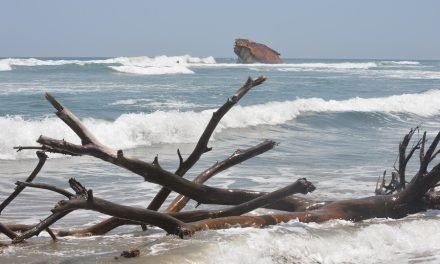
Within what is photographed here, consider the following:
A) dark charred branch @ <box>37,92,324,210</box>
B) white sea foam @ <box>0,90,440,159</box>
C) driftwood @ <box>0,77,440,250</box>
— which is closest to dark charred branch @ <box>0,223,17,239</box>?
driftwood @ <box>0,77,440,250</box>

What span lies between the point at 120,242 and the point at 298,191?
125 centimetres

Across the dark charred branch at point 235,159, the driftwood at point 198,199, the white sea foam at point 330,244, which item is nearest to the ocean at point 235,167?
the white sea foam at point 330,244

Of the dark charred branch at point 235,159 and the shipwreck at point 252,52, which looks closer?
the dark charred branch at point 235,159

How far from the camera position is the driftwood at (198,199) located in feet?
12.0

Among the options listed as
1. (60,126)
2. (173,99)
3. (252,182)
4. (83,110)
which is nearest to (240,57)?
(173,99)

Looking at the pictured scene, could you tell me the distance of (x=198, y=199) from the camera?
4469 mm

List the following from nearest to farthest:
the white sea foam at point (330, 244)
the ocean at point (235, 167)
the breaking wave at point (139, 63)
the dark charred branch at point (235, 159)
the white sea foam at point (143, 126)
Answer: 1. the white sea foam at point (330, 244)
2. the ocean at point (235, 167)
3. the dark charred branch at point (235, 159)
4. the white sea foam at point (143, 126)
5. the breaking wave at point (139, 63)

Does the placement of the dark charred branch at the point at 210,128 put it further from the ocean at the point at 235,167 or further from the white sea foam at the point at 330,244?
the white sea foam at the point at 330,244

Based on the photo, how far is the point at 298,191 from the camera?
4391 mm

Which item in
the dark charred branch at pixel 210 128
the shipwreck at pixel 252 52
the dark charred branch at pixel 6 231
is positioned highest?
the shipwreck at pixel 252 52

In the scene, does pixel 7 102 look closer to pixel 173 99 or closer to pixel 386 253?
pixel 173 99

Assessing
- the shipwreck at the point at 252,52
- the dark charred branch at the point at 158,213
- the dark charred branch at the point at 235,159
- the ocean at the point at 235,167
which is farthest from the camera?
the shipwreck at the point at 252,52

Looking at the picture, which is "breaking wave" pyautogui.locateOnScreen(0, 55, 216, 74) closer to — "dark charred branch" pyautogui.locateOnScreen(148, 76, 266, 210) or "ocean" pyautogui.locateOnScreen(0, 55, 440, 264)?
"ocean" pyautogui.locateOnScreen(0, 55, 440, 264)

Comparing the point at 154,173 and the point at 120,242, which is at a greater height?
the point at 154,173
